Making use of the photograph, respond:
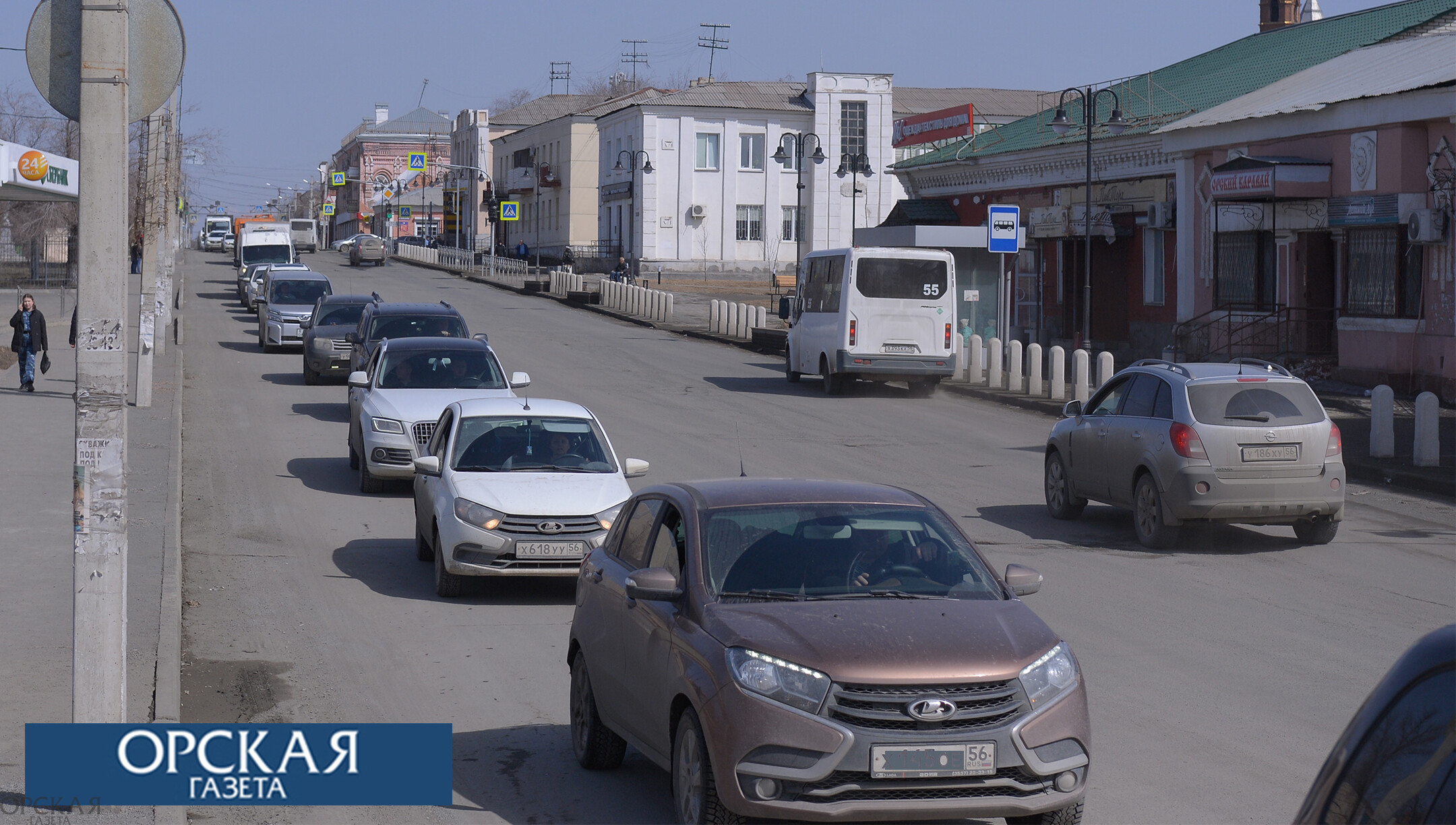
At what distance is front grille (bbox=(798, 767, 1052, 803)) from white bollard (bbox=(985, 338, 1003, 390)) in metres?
23.5

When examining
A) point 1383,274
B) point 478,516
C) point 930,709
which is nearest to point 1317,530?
point 478,516

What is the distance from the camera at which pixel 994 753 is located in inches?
215

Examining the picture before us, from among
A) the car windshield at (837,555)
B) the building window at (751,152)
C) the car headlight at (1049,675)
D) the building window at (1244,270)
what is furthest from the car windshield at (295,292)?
the building window at (751,152)

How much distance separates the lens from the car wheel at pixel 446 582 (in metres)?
11.4

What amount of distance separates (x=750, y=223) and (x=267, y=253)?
28.1 m

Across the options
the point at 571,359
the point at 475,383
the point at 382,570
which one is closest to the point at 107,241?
the point at 382,570

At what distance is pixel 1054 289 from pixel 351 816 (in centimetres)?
3382

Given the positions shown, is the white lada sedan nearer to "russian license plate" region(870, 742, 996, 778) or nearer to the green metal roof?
"russian license plate" region(870, 742, 996, 778)

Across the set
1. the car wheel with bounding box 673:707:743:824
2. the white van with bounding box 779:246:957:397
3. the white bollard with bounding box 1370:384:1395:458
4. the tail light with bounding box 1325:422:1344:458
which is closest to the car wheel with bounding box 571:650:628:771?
the car wheel with bounding box 673:707:743:824

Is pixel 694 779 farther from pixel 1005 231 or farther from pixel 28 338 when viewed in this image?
pixel 1005 231

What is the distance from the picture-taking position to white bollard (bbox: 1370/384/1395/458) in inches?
736

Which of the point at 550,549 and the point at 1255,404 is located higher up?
the point at 1255,404

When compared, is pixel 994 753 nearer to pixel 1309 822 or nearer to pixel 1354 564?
pixel 1309 822

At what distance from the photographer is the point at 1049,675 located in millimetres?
5707
